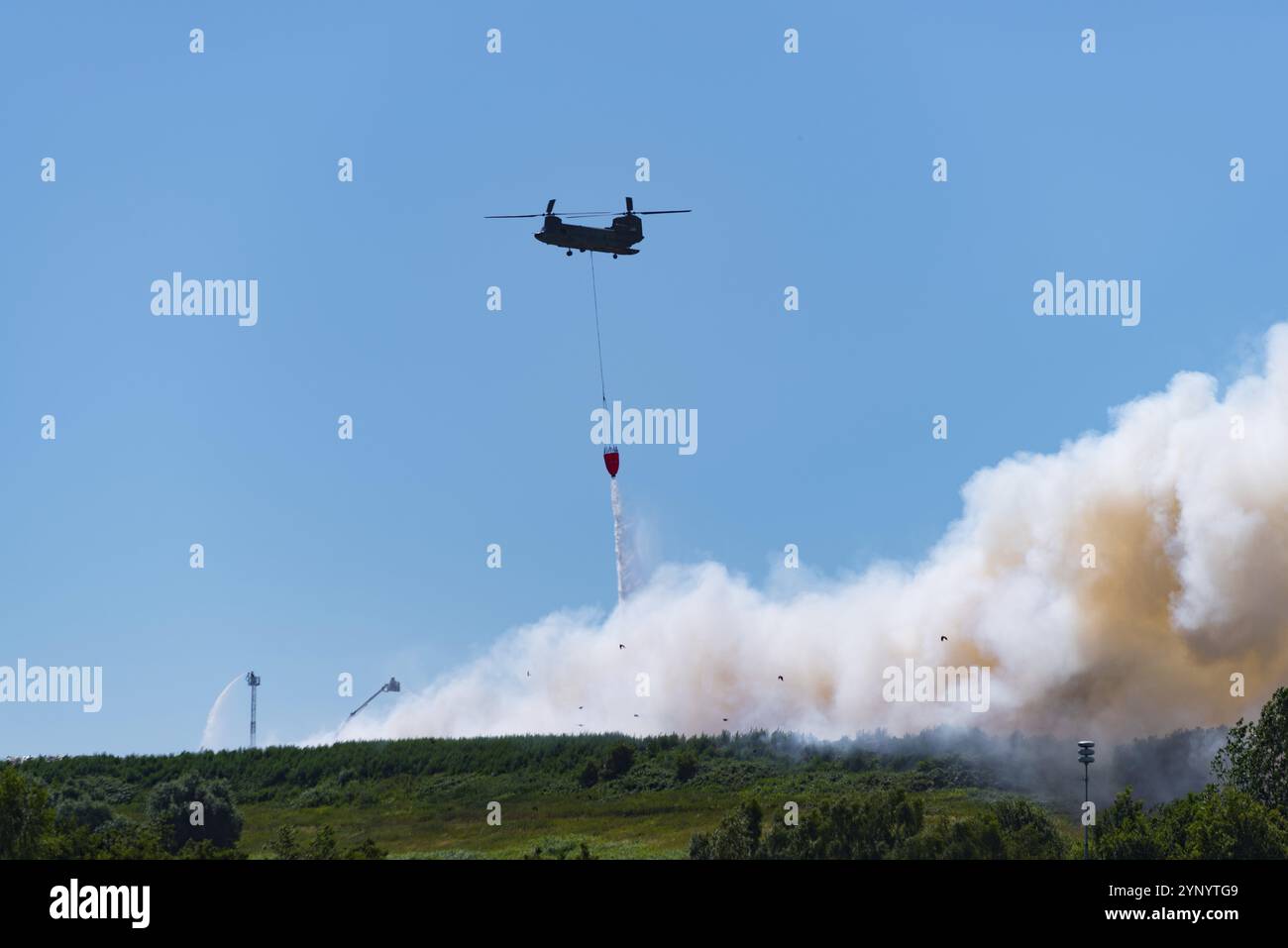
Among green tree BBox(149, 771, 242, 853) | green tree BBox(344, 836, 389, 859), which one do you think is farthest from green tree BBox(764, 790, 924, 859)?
green tree BBox(149, 771, 242, 853)

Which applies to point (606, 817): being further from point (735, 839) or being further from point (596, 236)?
point (596, 236)

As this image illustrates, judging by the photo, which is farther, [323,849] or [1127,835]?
[1127,835]

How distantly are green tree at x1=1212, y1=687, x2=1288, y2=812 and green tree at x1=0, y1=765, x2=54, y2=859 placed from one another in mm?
97556

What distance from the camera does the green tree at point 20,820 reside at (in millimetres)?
142125

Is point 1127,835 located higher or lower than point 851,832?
lower

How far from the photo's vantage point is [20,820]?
476 ft

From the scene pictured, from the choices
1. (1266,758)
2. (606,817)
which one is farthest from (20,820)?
(1266,758)

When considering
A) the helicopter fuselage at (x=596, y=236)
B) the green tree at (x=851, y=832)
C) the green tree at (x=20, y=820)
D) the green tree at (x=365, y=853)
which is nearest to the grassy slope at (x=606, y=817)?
the green tree at (x=851, y=832)

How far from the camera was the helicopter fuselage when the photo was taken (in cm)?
13650

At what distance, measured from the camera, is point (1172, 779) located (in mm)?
188125

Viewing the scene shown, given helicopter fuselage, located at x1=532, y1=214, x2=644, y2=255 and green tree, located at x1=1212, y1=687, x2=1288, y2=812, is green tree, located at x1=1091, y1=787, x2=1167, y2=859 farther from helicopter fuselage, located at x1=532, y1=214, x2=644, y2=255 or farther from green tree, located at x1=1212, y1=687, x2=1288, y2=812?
helicopter fuselage, located at x1=532, y1=214, x2=644, y2=255

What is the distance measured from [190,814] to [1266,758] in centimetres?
9549

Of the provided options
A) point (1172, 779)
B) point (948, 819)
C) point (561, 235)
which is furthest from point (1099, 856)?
point (561, 235)
